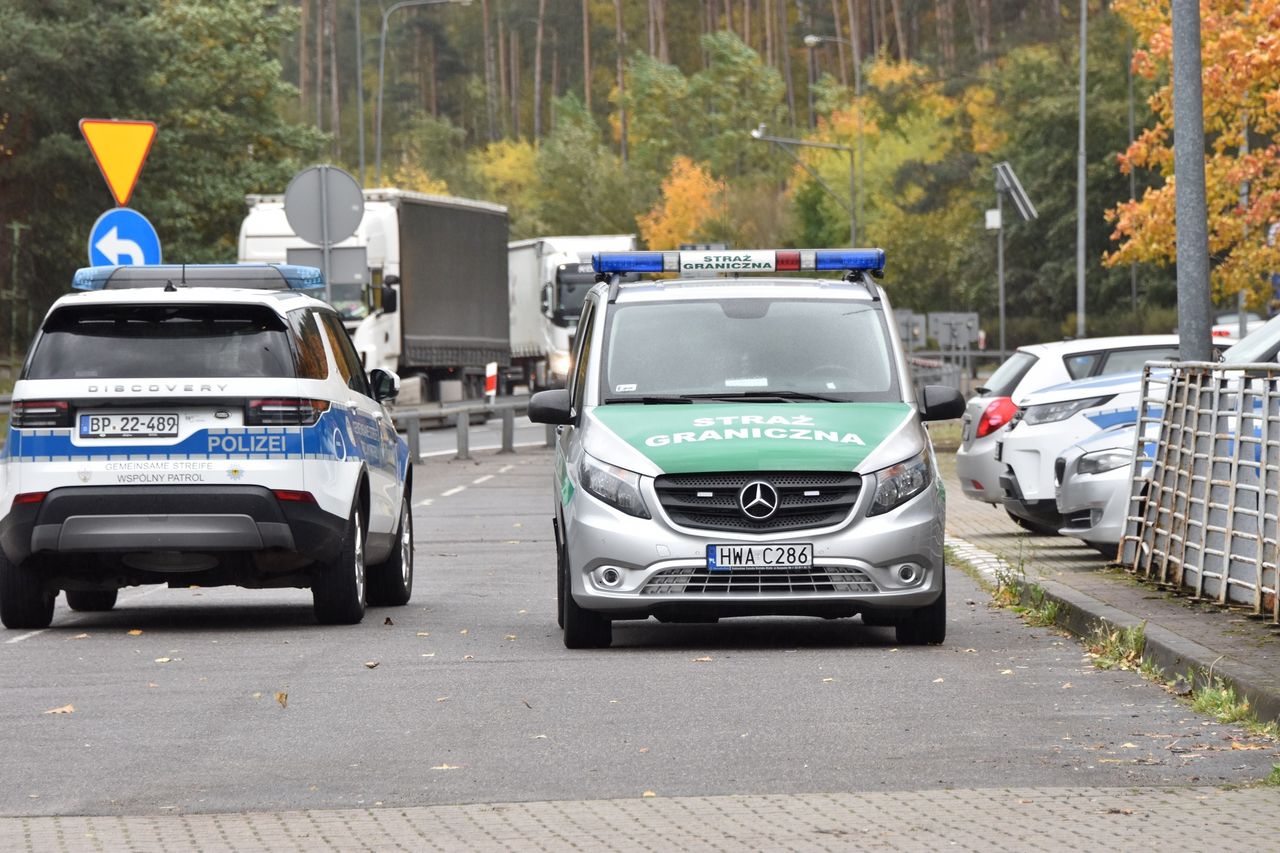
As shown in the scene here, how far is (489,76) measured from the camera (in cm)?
13000

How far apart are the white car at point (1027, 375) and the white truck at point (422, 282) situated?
651 inches

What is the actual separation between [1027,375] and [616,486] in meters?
9.12

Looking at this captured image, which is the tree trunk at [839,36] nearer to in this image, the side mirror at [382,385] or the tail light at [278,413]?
the side mirror at [382,385]

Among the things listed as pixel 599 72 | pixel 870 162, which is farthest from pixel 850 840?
pixel 599 72

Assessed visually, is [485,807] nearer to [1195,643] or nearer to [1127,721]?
[1127,721]

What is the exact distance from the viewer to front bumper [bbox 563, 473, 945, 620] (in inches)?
459

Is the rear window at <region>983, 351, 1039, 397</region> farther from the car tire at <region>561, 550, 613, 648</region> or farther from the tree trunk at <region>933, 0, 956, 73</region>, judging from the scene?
the tree trunk at <region>933, 0, 956, 73</region>

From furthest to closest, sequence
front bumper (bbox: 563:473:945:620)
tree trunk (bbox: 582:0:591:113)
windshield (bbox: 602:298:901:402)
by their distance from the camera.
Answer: tree trunk (bbox: 582:0:591:113), windshield (bbox: 602:298:901:402), front bumper (bbox: 563:473:945:620)

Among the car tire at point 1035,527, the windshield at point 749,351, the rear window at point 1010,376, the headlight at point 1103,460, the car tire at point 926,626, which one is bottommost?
the car tire at point 1035,527

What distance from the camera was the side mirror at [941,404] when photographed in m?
12.2

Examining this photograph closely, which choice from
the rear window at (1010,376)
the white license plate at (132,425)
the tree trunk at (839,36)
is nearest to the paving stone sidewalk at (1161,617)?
the rear window at (1010,376)

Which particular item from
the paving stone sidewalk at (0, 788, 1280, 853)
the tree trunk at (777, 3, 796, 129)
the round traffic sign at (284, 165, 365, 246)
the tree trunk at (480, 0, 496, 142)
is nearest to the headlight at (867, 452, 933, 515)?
the paving stone sidewalk at (0, 788, 1280, 853)

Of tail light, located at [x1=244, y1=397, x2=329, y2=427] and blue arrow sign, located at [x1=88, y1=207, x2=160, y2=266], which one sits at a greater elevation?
blue arrow sign, located at [x1=88, y1=207, x2=160, y2=266]

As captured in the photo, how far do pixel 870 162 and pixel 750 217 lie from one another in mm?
5731
